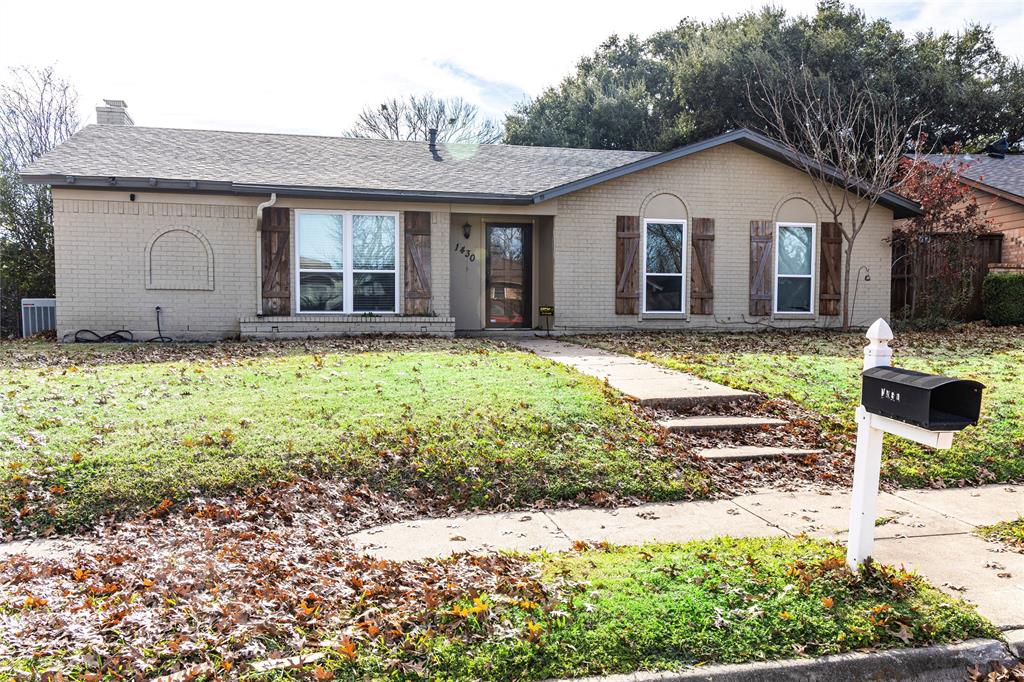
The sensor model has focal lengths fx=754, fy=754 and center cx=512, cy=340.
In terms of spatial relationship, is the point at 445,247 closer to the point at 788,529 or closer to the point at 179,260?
the point at 179,260

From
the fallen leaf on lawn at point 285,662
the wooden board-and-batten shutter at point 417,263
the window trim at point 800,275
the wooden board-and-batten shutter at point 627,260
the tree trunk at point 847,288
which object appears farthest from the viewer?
the window trim at point 800,275

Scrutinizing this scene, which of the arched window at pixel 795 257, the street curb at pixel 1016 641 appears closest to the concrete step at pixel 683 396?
the street curb at pixel 1016 641

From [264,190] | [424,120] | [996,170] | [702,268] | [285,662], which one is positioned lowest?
[285,662]

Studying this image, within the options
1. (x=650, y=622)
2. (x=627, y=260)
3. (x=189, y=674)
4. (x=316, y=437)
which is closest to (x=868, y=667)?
(x=650, y=622)

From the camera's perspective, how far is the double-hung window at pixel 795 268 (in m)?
15.7

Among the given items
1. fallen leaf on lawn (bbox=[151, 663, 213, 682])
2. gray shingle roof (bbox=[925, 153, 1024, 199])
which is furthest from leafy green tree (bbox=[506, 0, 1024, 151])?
fallen leaf on lawn (bbox=[151, 663, 213, 682])

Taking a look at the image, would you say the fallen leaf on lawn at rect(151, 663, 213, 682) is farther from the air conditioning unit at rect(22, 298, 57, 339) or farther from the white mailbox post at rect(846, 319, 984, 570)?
the air conditioning unit at rect(22, 298, 57, 339)

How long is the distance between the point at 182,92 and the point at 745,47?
67.5 ft

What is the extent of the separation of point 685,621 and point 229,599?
2145 millimetres

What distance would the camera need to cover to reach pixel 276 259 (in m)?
13.6

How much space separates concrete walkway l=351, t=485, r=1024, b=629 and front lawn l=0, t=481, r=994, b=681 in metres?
0.38

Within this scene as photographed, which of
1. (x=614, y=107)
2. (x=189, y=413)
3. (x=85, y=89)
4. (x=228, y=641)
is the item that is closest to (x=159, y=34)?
(x=189, y=413)

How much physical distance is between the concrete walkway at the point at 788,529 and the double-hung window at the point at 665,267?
31.1 ft

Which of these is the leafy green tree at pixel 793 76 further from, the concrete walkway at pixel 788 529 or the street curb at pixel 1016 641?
the street curb at pixel 1016 641
